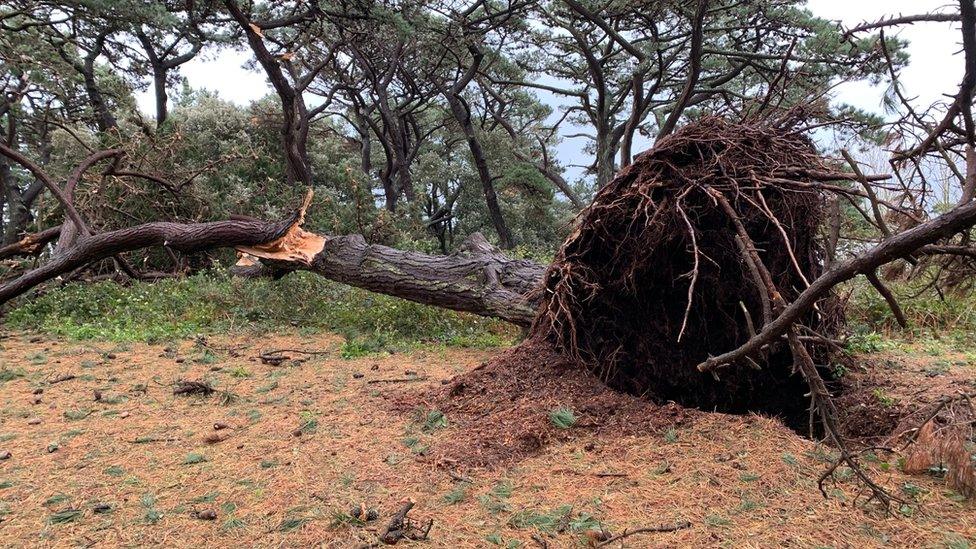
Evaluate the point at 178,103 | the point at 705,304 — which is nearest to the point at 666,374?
the point at 705,304

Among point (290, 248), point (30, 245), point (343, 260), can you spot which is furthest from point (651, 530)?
point (30, 245)

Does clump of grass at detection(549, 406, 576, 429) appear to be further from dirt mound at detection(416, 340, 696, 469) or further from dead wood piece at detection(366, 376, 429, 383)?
dead wood piece at detection(366, 376, 429, 383)

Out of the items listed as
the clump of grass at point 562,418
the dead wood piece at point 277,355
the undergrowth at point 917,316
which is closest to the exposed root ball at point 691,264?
the clump of grass at point 562,418

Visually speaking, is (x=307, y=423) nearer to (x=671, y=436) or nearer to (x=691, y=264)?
(x=671, y=436)

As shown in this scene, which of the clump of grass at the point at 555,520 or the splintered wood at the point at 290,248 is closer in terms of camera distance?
the clump of grass at the point at 555,520

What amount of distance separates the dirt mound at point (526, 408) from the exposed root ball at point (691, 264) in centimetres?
21

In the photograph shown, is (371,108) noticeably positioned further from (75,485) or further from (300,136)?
(75,485)

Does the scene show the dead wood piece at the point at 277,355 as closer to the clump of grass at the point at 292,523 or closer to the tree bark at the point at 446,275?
the tree bark at the point at 446,275

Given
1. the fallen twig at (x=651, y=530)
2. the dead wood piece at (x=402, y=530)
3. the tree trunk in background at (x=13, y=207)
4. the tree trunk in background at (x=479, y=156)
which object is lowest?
the dead wood piece at (x=402, y=530)

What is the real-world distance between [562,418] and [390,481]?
974mm

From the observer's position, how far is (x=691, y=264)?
3.43 metres

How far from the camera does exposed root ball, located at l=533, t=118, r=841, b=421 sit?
329 cm

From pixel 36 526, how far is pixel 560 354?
2.64 m

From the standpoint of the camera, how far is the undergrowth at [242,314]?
6.23 m
